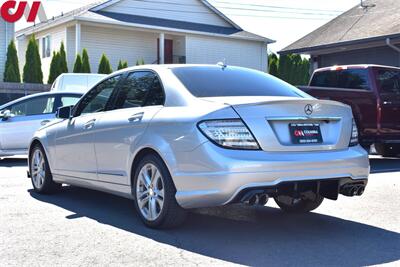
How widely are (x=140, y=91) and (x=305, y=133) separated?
1867 mm

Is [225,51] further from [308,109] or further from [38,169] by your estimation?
[308,109]

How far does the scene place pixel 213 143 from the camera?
4.98 meters

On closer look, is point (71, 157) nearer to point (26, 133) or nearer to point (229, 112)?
point (229, 112)

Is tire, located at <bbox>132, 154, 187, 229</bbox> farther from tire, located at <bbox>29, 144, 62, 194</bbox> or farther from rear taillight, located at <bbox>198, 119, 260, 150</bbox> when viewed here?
tire, located at <bbox>29, 144, 62, 194</bbox>

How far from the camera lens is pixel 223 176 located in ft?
16.1

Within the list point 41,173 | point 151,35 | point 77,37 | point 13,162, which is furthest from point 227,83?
point 151,35

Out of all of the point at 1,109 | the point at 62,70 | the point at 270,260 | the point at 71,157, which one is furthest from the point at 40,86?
the point at 270,260

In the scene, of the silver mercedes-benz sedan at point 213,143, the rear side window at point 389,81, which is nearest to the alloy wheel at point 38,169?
the silver mercedes-benz sedan at point 213,143

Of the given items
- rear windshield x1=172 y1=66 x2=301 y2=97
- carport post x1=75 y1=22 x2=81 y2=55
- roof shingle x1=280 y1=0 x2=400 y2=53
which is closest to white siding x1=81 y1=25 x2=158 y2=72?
carport post x1=75 y1=22 x2=81 y2=55

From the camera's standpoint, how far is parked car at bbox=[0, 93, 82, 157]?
12.1 metres

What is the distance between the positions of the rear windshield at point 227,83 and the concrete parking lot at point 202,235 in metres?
1.33

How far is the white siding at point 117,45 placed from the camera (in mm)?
29594

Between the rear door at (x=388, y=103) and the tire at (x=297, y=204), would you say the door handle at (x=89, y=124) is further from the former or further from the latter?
the rear door at (x=388, y=103)

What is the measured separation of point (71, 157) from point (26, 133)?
5.51 meters
